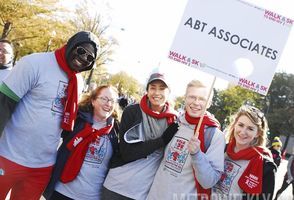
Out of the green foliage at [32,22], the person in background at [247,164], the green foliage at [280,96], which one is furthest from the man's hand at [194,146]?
the green foliage at [280,96]

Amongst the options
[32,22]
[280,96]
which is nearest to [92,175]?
[32,22]

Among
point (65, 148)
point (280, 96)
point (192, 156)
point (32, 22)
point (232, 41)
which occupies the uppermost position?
point (280, 96)

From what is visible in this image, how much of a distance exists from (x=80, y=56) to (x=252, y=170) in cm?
199

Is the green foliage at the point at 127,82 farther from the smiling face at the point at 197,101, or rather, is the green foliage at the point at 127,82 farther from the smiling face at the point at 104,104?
the smiling face at the point at 197,101

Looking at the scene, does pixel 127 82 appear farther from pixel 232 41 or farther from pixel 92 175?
pixel 232 41

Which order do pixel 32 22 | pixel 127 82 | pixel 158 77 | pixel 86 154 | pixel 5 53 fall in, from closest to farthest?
pixel 158 77
pixel 86 154
pixel 5 53
pixel 32 22
pixel 127 82

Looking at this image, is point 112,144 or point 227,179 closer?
point 227,179

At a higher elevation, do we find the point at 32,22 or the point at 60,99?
the point at 32,22

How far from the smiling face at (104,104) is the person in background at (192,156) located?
2.53 feet

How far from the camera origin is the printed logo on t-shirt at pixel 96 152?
379 cm

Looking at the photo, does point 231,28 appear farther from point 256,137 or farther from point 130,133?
point 130,133

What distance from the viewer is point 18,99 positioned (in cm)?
335

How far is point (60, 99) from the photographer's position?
11.6 feet

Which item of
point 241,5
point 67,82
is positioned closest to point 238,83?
point 241,5
